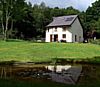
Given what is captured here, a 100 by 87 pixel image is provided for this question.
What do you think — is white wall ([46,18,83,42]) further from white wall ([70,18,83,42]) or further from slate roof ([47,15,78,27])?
slate roof ([47,15,78,27])

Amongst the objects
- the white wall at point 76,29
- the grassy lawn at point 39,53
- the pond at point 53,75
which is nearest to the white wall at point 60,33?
the white wall at point 76,29

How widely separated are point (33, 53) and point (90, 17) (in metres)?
83.3

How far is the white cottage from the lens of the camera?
9006 cm

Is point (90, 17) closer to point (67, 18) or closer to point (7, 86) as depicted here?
point (67, 18)

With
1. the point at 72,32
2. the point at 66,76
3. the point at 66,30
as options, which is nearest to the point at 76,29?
the point at 72,32

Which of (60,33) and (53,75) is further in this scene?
(60,33)

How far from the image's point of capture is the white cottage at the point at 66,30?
90.1 m

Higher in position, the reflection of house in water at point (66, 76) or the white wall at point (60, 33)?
the white wall at point (60, 33)

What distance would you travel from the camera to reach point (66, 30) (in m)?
91.1

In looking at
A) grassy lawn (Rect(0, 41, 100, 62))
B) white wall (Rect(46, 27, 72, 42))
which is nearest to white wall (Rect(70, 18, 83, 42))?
white wall (Rect(46, 27, 72, 42))

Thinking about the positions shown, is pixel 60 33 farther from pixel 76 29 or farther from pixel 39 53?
pixel 39 53

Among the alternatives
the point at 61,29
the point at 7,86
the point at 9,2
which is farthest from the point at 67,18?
the point at 7,86

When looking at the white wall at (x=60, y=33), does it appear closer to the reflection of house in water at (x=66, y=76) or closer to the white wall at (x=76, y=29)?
the white wall at (x=76, y=29)

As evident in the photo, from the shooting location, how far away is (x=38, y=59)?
38.3m
